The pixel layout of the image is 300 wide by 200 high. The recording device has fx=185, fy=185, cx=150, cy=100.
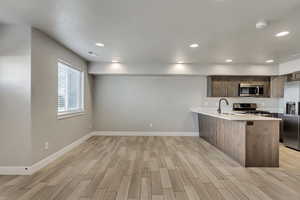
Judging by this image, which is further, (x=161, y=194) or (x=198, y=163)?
(x=198, y=163)

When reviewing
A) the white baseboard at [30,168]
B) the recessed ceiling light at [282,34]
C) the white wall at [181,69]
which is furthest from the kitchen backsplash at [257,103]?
the white baseboard at [30,168]

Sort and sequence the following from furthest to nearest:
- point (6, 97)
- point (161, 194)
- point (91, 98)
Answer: point (91, 98), point (6, 97), point (161, 194)

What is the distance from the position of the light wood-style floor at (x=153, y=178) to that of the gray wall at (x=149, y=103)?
6.87 ft

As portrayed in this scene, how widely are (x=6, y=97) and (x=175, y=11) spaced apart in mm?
2987

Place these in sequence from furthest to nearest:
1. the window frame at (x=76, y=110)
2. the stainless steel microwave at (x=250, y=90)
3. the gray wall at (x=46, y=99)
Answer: the stainless steel microwave at (x=250, y=90) → the window frame at (x=76, y=110) → the gray wall at (x=46, y=99)

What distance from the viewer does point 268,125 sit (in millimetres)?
3504

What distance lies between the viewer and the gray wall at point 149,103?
6.46 m

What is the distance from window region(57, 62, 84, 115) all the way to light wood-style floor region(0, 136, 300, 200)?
114 centimetres

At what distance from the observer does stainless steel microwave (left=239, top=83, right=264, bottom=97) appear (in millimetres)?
6164

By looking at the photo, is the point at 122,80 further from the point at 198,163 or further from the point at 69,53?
the point at 198,163

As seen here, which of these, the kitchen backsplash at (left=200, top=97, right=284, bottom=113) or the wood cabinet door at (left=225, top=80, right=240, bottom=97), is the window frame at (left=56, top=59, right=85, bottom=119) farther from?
the wood cabinet door at (left=225, top=80, right=240, bottom=97)

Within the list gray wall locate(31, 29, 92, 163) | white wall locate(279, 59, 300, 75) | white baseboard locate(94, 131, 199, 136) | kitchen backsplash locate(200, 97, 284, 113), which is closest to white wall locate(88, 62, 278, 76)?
white wall locate(279, 59, 300, 75)

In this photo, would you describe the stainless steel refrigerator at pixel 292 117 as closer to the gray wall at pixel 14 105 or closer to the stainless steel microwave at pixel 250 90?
the stainless steel microwave at pixel 250 90

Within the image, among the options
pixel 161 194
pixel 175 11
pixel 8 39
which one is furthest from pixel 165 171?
pixel 8 39
